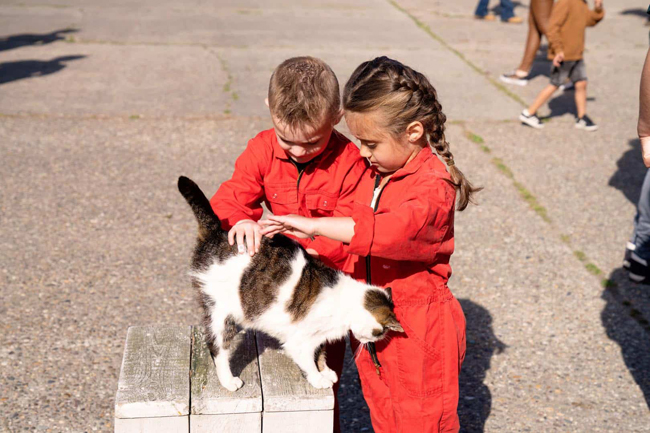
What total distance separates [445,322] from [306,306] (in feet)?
1.81

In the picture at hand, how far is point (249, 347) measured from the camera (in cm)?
299

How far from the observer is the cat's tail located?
2.56 metres

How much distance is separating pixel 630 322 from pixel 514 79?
5.89 meters

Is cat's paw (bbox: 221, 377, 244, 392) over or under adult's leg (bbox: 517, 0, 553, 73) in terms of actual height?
under

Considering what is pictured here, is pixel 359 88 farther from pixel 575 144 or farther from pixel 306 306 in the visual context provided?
pixel 575 144

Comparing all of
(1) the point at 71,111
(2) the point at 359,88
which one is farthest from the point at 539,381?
(1) the point at 71,111

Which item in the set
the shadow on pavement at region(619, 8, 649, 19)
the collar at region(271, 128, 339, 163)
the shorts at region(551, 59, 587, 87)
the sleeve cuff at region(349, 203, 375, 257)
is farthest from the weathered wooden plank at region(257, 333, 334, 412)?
the shadow on pavement at region(619, 8, 649, 19)

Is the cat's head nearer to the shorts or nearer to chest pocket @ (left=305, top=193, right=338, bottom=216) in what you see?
chest pocket @ (left=305, top=193, right=338, bottom=216)

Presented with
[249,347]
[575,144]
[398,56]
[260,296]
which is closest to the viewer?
[260,296]

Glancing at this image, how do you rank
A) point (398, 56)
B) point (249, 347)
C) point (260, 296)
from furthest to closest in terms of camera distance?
point (398, 56) → point (249, 347) → point (260, 296)

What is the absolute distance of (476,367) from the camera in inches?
156

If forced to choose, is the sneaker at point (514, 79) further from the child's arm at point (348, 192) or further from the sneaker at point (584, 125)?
the child's arm at point (348, 192)

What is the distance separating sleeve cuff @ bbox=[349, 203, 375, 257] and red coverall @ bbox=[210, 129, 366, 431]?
52 cm

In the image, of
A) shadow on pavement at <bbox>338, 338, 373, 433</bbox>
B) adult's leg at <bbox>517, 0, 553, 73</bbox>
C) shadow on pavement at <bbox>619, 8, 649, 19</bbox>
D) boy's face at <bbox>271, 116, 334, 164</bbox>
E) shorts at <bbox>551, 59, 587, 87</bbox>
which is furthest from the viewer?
shadow on pavement at <bbox>619, 8, 649, 19</bbox>
